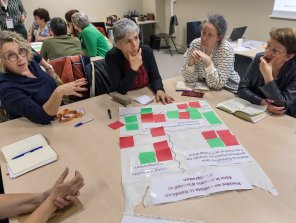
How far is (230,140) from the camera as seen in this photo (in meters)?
1.26

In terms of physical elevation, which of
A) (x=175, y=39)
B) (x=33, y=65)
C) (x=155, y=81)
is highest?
(x=33, y=65)

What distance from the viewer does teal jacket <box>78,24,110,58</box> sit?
3256mm

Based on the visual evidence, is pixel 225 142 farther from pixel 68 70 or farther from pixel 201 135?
pixel 68 70

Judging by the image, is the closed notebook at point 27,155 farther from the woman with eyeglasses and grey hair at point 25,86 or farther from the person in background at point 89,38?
the person in background at point 89,38

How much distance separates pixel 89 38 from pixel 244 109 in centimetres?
241

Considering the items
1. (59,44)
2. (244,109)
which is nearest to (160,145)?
(244,109)

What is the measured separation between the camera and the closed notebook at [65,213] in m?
0.89

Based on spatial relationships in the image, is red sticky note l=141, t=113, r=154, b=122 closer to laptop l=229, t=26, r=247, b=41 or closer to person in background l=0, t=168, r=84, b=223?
person in background l=0, t=168, r=84, b=223

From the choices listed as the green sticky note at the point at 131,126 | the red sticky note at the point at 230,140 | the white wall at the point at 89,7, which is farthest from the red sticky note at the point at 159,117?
the white wall at the point at 89,7

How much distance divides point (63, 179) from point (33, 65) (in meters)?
1.05

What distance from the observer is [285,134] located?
129cm

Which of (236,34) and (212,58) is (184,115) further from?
(236,34)

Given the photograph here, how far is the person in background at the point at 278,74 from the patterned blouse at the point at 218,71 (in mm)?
238

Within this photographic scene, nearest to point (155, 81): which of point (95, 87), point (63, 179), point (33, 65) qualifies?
point (95, 87)
